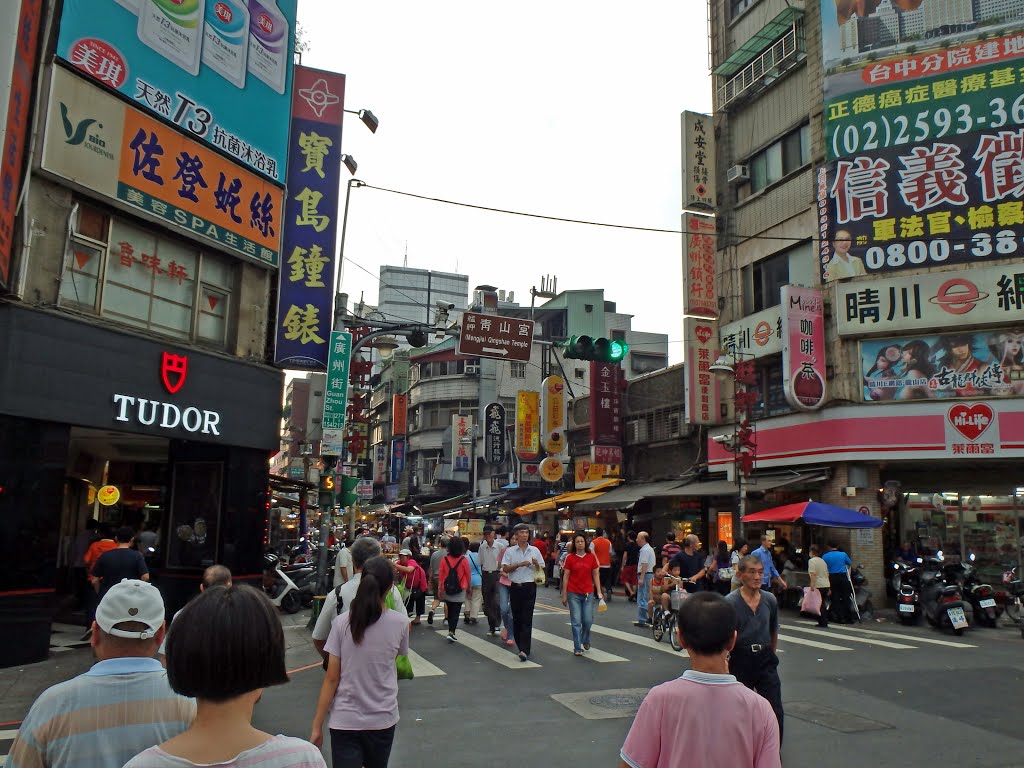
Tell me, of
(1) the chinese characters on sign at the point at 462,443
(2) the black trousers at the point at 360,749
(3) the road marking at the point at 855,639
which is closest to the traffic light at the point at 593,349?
(3) the road marking at the point at 855,639

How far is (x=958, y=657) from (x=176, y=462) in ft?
44.4

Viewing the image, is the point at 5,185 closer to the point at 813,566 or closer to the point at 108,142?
the point at 108,142

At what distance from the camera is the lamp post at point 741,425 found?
2000cm

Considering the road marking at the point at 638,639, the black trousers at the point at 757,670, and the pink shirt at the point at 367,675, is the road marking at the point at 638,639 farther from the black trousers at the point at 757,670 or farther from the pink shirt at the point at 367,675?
the pink shirt at the point at 367,675

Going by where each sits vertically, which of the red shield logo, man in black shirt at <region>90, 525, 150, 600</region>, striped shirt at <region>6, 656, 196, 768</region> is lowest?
man in black shirt at <region>90, 525, 150, 600</region>

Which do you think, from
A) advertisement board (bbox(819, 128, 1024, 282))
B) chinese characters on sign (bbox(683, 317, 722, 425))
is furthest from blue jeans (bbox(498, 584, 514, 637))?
advertisement board (bbox(819, 128, 1024, 282))

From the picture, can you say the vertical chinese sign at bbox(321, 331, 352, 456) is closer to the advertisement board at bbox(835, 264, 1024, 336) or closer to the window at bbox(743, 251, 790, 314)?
the advertisement board at bbox(835, 264, 1024, 336)

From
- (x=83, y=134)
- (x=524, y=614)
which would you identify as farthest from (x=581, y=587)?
(x=83, y=134)

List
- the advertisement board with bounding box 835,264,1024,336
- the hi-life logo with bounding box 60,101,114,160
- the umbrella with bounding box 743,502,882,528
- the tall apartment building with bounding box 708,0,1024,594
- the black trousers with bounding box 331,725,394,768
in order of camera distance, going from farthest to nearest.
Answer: the tall apartment building with bounding box 708,0,1024,594
the advertisement board with bounding box 835,264,1024,336
the umbrella with bounding box 743,502,882,528
the hi-life logo with bounding box 60,101,114,160
the black trousers with bounding box 331,725,394,768

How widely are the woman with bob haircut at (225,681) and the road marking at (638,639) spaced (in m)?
10.7

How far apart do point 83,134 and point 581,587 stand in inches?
388

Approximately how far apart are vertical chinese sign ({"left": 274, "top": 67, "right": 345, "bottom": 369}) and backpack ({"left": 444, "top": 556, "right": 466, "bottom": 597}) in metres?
5.36

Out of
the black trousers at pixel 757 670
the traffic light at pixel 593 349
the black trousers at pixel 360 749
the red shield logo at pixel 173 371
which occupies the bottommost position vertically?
the black trousers at pixel 360 749

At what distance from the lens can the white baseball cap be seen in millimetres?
2664
